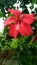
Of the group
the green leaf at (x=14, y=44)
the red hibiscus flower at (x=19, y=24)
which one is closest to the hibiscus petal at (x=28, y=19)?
the red hibiscus flower at (x=19, y=24)

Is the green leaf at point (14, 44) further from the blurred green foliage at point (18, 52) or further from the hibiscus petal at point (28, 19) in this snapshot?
the hibiscus petal at point (28, 19)

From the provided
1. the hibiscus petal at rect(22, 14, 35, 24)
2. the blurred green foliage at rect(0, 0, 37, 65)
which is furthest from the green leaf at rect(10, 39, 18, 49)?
the hibiscus petal at rect(22, 14, 35, 24)

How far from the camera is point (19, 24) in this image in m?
0.83

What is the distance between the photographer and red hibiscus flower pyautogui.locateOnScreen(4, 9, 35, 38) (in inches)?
31.7

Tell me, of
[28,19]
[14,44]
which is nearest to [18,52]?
[14,44]

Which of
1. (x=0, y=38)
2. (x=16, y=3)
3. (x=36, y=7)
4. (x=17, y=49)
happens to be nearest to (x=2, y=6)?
(x=16, y=3)

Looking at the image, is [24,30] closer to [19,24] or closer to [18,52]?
[19,24]

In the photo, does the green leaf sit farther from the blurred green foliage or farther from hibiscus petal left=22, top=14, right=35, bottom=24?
hibiscus petal left=22, top=14, right=35, bottom=24

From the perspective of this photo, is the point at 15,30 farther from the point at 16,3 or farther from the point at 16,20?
the point at 16,3

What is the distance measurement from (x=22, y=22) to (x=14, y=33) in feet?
0.21

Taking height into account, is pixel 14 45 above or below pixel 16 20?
below

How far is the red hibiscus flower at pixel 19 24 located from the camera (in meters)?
0.80

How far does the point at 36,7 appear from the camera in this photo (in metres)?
1.33

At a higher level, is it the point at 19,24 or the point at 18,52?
the point at 19,24
